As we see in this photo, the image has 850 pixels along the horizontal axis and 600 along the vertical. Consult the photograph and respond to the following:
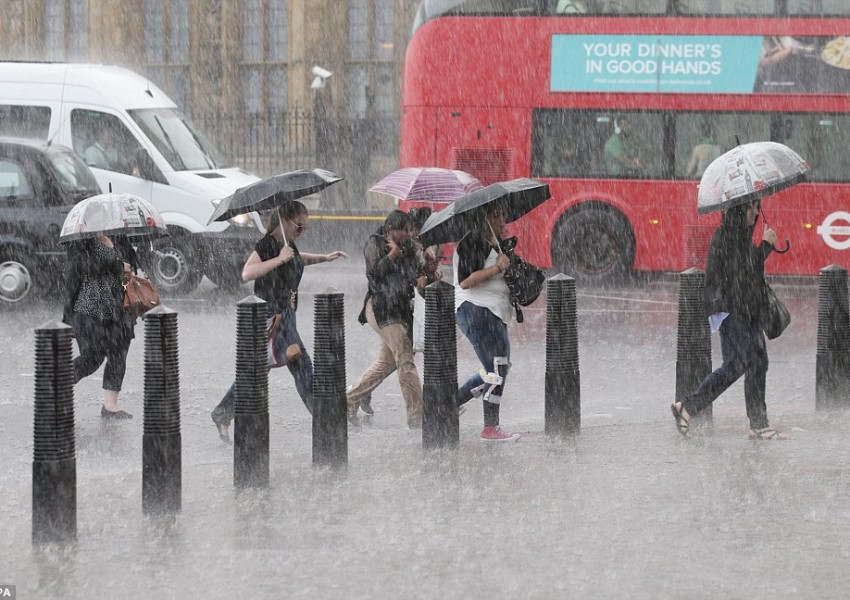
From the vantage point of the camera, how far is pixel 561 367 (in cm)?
873

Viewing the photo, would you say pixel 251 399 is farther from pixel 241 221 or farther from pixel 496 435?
pixel 241 221

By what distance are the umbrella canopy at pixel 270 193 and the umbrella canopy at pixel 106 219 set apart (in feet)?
3.08

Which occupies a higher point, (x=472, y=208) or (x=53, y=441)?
(x=472, y=208)

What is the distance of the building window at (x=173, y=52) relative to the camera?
125 ft

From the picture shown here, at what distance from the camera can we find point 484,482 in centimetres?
739

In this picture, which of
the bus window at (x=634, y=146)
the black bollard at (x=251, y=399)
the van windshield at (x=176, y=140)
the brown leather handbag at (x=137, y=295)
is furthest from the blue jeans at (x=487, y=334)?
the bus window at (x=634, y=146)

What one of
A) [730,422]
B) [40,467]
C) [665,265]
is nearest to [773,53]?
[665,265]

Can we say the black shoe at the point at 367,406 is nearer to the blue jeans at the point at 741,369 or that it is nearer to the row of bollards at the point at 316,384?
the row of bollards at the point at 316,384

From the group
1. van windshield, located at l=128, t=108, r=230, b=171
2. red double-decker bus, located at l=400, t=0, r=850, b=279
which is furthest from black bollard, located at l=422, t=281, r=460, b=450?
red double-decker bus, located at l=400, t=0, r=850, b=279

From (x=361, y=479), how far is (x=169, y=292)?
9.68 meters

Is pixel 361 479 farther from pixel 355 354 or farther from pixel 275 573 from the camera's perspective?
pixel 355 354

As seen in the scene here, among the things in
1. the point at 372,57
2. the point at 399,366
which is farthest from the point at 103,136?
the point at 372,57

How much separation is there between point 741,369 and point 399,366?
2055 mm

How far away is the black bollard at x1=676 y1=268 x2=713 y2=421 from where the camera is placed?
9.12 metres
